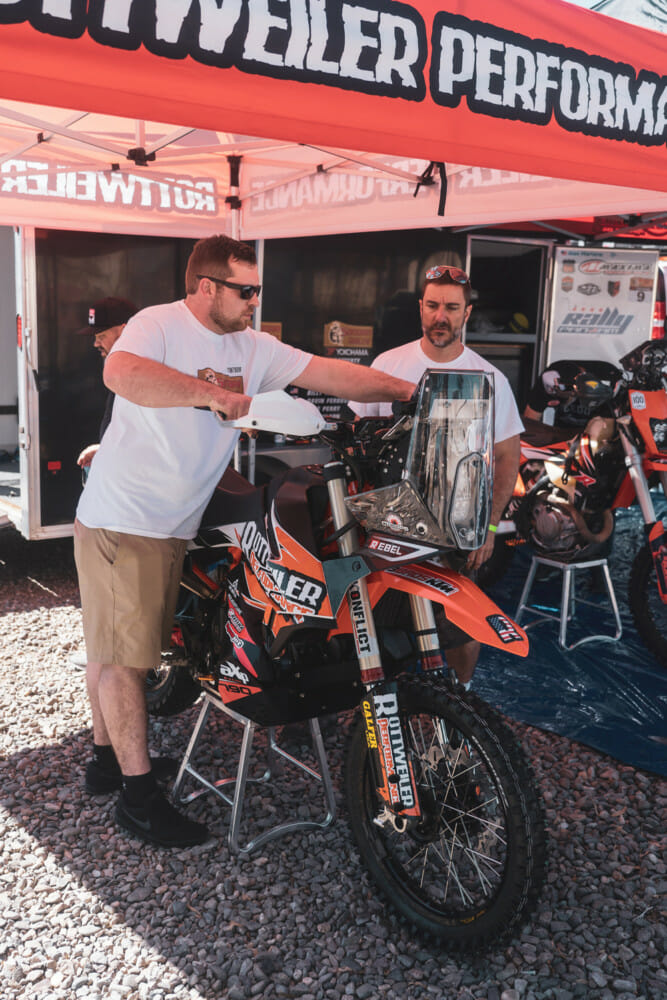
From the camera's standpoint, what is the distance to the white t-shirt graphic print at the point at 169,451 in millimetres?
2504

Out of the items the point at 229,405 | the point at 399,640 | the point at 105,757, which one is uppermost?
the point at 229,405

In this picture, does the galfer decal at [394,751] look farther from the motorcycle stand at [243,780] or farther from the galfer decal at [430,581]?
the motorcycle stand at [243,780]

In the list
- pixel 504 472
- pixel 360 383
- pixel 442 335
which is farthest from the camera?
pixel 442 335

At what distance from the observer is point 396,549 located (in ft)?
6.98

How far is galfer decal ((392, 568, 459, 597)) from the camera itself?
2139 mm

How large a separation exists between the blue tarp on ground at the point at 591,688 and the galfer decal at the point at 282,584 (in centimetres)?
172

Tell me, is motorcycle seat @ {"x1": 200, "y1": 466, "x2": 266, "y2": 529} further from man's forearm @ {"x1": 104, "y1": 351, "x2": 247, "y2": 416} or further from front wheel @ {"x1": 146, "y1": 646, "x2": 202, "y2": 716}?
front wheel @ {"x1": 146, "y1": 646, "x2": 202, "y2": 716}

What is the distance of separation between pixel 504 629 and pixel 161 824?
4.32 feet

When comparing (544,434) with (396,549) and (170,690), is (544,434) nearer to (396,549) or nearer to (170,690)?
(170,690)

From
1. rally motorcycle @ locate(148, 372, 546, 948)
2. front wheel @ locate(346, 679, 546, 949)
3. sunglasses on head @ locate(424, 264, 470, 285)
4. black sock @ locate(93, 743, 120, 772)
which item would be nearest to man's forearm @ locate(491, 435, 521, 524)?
sunglasses on head @ locate(424, 264, 470, 285)

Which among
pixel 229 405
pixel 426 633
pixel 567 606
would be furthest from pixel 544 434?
pixel 229 405

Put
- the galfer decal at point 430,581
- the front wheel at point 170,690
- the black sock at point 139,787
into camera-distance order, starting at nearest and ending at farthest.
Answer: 1. the galfer decal at point 430,581
2. the black sock at point 139,787
3. the front wheel at point 170,690

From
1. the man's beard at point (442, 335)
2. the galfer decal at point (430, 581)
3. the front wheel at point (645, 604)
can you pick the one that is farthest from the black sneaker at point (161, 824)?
the front wheel at point (645, 604)

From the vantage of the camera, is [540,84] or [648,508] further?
[648,508]
